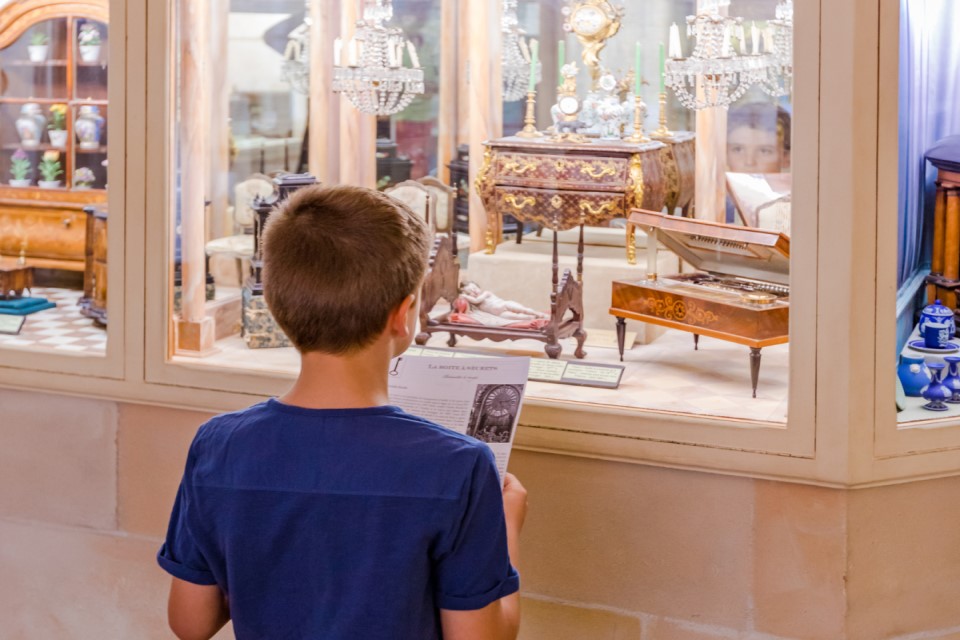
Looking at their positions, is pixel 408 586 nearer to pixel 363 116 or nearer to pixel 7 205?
pixel 363 116

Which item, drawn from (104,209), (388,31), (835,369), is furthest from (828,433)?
(104,209)

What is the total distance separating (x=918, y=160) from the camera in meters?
3.21

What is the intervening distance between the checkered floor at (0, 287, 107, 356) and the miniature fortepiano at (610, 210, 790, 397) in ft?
4.82

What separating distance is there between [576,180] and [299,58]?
115 centimetres

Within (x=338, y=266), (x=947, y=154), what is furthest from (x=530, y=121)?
(x=338, y=266)

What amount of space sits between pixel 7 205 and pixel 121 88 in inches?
34.5

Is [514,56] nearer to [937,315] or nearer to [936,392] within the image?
[937,315]

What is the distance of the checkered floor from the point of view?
12.3ft

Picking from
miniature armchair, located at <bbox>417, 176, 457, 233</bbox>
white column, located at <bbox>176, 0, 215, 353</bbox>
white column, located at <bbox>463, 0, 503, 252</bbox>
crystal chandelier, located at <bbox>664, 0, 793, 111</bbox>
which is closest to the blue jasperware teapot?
crystal chandelier, located at <bbox>664, 0, 793, 111</bbox>

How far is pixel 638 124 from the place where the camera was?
146 inches

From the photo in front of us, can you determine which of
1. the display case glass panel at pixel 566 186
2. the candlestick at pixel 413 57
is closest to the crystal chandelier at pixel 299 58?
the display case glass panel at pixel 566 186

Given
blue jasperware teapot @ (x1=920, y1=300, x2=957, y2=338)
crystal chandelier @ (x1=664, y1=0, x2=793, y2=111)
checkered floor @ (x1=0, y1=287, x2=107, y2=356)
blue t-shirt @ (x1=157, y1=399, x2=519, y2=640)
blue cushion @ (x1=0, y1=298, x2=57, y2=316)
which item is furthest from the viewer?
blue cushion @ (x1=0, y1=298, x2=57, y2=316)

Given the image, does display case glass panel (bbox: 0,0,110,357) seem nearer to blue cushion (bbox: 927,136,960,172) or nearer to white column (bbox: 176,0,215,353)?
white column (bbox: 176,0,215,353)

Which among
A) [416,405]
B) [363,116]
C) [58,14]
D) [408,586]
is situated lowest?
[408,586]
